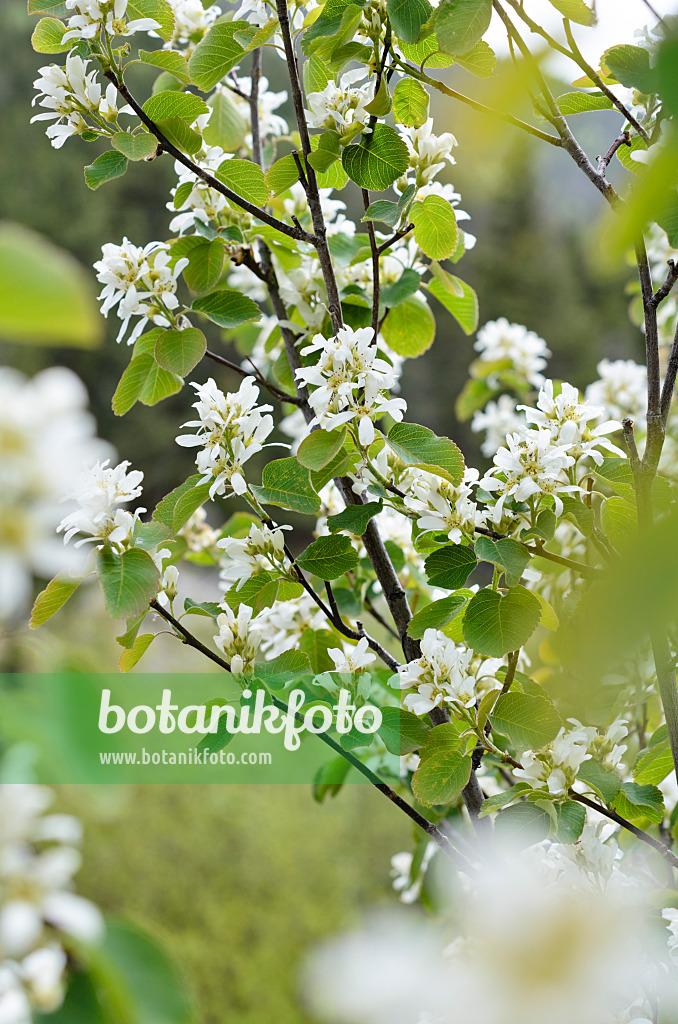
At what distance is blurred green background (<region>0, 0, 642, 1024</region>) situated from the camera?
1.56 metres

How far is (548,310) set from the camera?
5035mm

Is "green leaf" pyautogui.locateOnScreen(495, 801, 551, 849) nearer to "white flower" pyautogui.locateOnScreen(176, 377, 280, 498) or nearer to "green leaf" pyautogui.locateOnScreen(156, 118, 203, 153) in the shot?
"white flower" pyautogui.locateOnScreen(176, 377, 280, 498)

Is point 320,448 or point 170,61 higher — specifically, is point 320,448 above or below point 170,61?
below

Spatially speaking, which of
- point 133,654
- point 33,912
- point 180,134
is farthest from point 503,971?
point 180,134

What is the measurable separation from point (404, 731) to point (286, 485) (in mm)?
148

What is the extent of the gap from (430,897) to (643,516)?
0.38 m

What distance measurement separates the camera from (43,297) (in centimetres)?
8

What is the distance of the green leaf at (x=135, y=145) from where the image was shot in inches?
16.1

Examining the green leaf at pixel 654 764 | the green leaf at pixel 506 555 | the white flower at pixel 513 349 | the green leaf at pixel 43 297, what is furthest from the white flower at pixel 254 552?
the white flower at pixel 513 349

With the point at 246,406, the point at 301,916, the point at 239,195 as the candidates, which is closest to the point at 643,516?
the point at 246,406

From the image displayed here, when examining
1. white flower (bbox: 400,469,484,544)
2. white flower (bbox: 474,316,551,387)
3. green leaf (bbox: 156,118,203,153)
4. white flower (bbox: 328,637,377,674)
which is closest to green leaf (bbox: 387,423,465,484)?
white flower (bbox: 400,469,484,544)

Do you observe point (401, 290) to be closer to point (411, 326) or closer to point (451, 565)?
point (411, 326)

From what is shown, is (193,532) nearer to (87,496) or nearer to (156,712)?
(156,712)

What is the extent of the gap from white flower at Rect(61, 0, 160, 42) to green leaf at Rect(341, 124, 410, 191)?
130 millimetres
